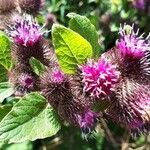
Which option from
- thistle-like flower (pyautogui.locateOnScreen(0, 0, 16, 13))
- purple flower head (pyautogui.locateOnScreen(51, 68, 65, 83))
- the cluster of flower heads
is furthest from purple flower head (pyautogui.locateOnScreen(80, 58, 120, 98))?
thistle-like flower (pyautogui.locateOnScreen(0, 0, 16, 13))

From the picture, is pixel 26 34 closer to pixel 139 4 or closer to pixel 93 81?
pixel 93 81

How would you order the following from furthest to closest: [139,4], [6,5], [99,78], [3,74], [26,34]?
[139,4] → [6,5] → [3,74] → [26,34] → [99,78]

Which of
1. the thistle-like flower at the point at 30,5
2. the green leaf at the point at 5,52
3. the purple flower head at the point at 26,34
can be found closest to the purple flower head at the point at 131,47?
the purple flower head at the point at 26,34

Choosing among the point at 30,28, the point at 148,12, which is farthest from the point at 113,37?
the point at 30,28

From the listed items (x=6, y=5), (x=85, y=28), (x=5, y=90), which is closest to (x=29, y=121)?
(x=5, y=90)

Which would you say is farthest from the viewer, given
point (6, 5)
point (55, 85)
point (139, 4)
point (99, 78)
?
point (139, 4)

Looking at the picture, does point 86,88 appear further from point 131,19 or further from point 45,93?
point 131,19
